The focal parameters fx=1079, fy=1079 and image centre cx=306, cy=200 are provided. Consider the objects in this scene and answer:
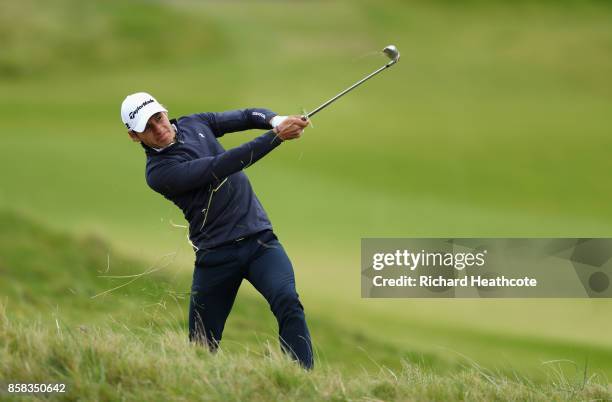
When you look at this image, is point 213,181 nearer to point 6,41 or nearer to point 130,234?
point 130,234

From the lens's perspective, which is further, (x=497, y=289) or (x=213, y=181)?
(x=497, y=289)

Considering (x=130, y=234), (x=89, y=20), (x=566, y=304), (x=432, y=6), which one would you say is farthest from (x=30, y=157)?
(x=432, y=6)

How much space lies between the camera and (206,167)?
5.71 m

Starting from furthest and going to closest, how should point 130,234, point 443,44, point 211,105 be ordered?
point 443,44 → point 211,105 → point 130,234

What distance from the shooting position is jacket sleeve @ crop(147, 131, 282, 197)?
18.2 feet

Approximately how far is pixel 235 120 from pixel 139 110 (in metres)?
0.67

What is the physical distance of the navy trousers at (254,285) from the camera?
18.7 ft

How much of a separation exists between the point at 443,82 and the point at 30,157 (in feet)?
30.3

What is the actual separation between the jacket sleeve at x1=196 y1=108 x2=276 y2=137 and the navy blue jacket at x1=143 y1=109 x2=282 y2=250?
0.04 m

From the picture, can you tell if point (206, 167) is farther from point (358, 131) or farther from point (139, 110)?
point (358, 131)

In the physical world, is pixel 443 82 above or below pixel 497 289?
above

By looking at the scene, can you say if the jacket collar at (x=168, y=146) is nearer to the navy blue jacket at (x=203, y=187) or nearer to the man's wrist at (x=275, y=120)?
the navy blue jacket at (x=203, y=187)

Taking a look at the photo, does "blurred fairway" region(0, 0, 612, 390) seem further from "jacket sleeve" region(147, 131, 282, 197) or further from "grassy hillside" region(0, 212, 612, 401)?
"grassy hillside" region(0, 212, 612, 401)

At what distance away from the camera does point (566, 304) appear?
445 inches
